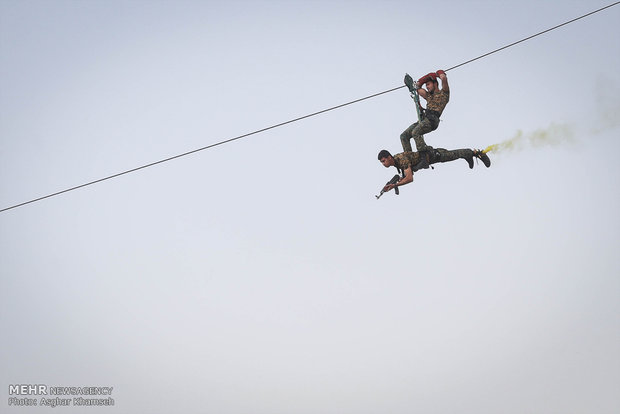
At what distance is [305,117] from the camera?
19.8 meters

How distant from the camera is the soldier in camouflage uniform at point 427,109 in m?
18.5

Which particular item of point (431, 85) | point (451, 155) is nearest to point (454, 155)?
point (451, 155)

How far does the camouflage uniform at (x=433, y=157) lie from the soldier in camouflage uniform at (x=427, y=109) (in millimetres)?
130

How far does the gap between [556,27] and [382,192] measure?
5958mm

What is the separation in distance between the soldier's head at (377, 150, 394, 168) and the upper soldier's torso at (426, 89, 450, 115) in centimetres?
135

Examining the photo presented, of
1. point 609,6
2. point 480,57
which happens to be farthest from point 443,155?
point 609,6

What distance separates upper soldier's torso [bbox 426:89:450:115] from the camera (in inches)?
728

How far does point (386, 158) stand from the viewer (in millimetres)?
18531

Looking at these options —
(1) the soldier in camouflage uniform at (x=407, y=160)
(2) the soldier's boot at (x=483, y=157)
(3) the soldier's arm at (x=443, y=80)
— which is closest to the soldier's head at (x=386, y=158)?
(1) the soldier in camouflage uniform at (x=407, y=160)

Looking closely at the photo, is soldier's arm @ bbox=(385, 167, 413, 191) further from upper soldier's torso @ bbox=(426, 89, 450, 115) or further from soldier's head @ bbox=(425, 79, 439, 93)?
soldier's head @ bbox=(425, 79, 439, 93)

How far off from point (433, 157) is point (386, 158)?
1.16 metres

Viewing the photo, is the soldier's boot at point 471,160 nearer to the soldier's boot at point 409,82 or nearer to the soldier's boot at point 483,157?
the soldier's boot at point 483,157

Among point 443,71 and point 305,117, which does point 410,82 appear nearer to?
point 443,71

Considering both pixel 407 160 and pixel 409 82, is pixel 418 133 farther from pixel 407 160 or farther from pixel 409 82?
pixel 409 82
